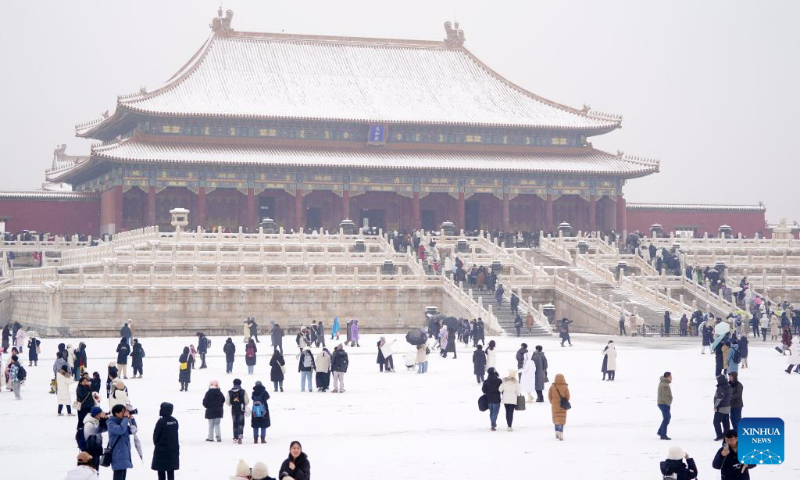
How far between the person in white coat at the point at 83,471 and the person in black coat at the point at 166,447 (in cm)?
356

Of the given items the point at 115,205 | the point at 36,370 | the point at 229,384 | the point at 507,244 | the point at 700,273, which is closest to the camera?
the point at 229,384

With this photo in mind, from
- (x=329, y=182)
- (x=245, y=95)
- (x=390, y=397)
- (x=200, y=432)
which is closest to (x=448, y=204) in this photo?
(x=329, y=182)

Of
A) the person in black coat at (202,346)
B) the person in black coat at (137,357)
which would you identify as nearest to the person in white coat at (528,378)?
the person in black coat at (137,357)

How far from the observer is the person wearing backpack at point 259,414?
20.5 meters

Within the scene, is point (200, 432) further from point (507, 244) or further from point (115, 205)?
point (115, 205)

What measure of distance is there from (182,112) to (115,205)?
242 inches

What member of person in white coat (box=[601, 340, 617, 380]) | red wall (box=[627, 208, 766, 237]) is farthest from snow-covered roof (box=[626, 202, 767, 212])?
person in white coat (box=[601, 340, 617, 380])

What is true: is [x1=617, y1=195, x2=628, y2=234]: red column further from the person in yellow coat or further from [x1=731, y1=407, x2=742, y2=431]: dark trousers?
the person in yellow coat

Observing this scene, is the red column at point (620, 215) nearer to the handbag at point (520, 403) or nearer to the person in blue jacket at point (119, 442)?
the handbag at point (520, 403)

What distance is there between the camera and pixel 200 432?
2206 centimetres

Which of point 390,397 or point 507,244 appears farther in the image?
point 507,244

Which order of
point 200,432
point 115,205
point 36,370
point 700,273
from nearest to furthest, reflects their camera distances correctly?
1. point 200,432
2. point 36,370
3. point 700,273
4. point 115,205

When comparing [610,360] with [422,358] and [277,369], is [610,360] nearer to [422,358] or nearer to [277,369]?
[422,358]

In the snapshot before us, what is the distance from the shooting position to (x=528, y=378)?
26078 millimetres
